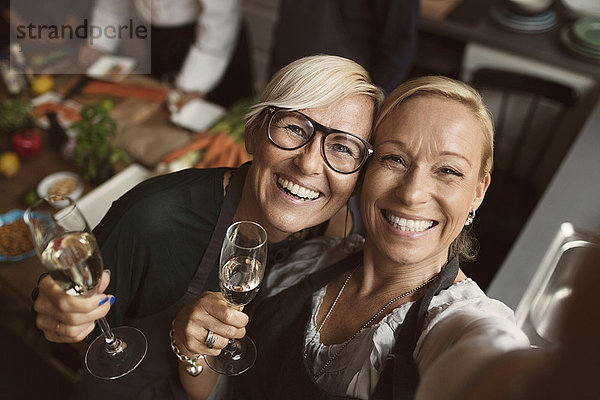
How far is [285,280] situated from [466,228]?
0.49m

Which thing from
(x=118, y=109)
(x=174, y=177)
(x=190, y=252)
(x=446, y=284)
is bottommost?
(x=118, y=109)

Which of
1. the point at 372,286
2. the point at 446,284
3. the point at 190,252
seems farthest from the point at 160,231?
the point at 446,284

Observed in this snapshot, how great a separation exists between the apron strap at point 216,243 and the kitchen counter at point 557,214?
851 mm

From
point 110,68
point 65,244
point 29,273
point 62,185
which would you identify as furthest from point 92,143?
point 65,244

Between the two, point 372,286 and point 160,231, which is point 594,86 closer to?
point 372,286

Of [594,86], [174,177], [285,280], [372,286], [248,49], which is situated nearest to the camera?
[372,286]

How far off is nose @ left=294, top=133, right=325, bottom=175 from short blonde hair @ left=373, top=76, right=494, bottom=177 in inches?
6.9

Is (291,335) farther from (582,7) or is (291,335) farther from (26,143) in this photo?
(582,7)

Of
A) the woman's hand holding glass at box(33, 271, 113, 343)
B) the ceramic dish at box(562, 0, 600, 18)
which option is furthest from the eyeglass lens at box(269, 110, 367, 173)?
the ceramic dish at box(562, 0, 600, 18)

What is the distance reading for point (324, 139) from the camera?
118 centimetres

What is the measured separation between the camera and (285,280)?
1337 mm

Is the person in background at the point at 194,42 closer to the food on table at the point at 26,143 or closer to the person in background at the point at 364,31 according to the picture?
the person in background at the point at 364,31

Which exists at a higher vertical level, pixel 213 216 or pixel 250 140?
pixel 250 140

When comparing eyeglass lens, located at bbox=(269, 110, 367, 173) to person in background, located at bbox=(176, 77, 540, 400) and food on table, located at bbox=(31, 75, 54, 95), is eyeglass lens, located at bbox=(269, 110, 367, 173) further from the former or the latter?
food on table, located at bbox=(31, 75, 54, 95)
